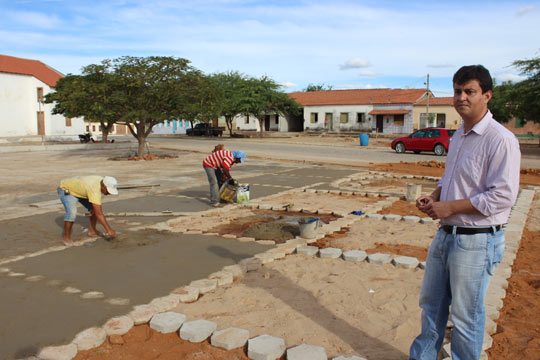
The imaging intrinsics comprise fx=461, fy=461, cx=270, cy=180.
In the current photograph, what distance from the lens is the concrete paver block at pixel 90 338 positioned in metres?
3.78

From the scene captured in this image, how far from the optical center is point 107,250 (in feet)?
21.8

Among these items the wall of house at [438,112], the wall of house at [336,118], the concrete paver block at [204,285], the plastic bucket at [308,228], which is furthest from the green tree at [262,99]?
the concrete paver block at [204,285]

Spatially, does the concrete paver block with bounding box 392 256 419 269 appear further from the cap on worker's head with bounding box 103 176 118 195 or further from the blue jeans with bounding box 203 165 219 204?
the blue jeans with bounding box 203 165 219 204

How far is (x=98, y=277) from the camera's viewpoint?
545 cm

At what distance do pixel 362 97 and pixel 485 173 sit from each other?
52545 millimetres

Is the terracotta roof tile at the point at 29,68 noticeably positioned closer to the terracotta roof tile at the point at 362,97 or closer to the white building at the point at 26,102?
the white building at the point at 26,102

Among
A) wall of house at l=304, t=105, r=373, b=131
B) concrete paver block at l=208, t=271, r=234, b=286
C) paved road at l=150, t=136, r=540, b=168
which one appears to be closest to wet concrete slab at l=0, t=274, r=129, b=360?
concrete paver block at l=208, t=271, r=234, b=286

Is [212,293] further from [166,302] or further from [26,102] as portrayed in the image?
[26,102]

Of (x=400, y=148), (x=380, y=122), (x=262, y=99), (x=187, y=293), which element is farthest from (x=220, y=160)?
(x=380, y=122)

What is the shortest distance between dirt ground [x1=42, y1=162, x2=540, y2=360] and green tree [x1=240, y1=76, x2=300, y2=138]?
39.8 meters

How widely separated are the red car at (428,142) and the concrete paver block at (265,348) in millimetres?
22995

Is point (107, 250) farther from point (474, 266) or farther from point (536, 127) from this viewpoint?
point (536, 127)

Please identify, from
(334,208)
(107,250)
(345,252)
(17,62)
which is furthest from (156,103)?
(17,62)

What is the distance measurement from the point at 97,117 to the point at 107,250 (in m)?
17.7
